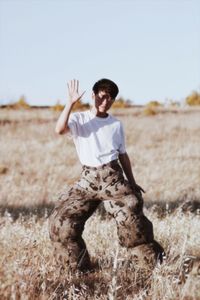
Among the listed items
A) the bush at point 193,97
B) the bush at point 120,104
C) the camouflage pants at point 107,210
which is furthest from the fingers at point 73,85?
the bush at point 193,97

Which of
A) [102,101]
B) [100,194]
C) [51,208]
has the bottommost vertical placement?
[51,208]

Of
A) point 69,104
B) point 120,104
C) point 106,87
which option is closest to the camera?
point 69,104

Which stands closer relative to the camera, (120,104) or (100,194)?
(100,194)

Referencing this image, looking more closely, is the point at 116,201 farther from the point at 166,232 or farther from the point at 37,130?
the point at 37,130

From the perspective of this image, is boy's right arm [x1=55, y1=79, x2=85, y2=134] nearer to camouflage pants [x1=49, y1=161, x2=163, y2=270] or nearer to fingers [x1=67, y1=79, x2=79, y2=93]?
fingers [x1=67, y1=79, x2=79, y2=93]

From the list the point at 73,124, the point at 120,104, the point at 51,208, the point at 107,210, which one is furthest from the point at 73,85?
the point at 120,104

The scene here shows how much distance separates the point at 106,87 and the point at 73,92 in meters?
0.35

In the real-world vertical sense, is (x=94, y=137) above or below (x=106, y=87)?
below

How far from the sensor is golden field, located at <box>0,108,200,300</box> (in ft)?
12.4

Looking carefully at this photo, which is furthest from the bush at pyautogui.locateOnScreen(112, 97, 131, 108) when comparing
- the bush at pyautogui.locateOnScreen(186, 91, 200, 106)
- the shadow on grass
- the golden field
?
the shadow on grass

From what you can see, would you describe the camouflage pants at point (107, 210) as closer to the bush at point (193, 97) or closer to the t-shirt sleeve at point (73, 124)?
the t-shirt sleeve at point (73, 124)

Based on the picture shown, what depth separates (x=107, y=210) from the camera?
4.44 m

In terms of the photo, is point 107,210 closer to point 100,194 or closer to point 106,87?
point 100,194

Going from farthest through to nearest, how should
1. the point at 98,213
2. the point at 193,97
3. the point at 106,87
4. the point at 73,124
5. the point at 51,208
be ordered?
1. the point at 193,97
2. the point at 51,208
3. the point at 98,213
4. the point at 106,87
5. the point at 73,124
